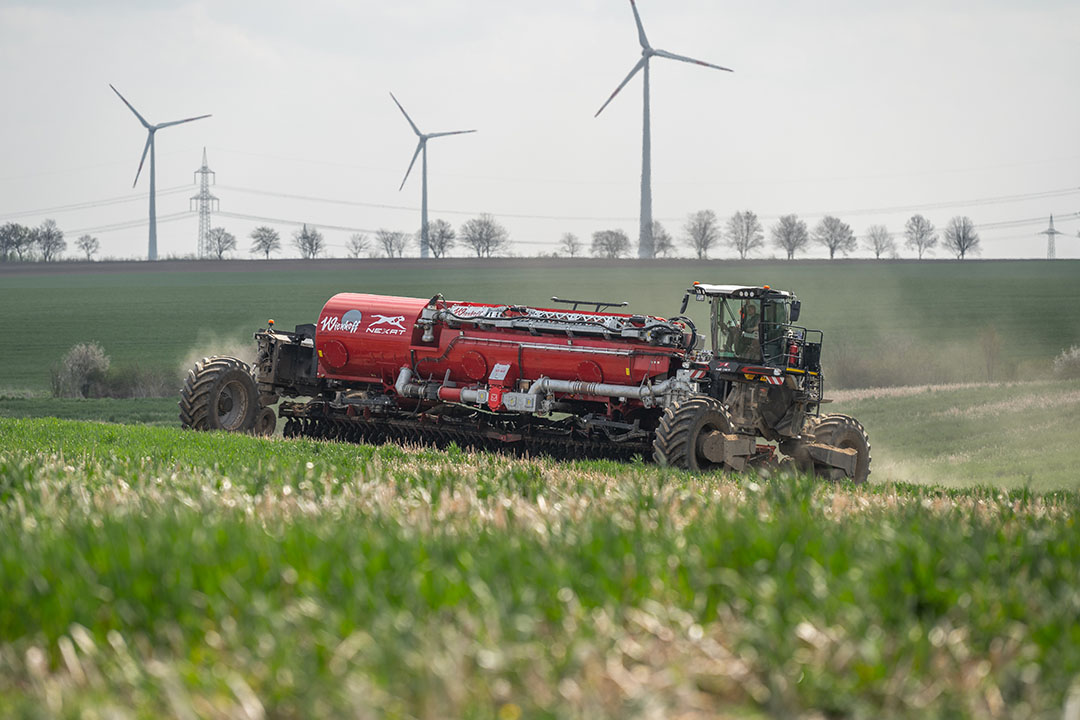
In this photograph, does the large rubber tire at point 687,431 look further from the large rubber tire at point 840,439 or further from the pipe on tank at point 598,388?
the large rubber tire at point 840,439

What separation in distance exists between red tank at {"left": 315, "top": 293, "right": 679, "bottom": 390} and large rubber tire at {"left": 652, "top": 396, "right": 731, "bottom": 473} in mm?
2524

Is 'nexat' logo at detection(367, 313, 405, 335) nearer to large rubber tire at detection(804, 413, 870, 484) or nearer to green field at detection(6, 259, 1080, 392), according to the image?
large rubber tire at detection(804, 413, 870, 484)

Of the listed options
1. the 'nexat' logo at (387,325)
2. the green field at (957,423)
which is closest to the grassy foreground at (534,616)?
the 'nexat' logo at (387,325)

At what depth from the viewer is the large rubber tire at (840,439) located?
2284cm

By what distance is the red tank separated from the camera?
23.4 meters

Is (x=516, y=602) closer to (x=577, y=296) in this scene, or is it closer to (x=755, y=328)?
(x=755, y=328)

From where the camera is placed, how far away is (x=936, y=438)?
3569cm

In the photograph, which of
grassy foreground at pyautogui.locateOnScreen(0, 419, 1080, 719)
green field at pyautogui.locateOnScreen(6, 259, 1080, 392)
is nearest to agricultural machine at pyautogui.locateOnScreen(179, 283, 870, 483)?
grassy foreground at pyautogui.locateOnScreen(0, 419, 1080, 719)

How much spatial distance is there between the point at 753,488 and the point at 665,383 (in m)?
11.4

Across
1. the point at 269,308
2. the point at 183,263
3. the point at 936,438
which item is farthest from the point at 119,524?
the point at 183,263

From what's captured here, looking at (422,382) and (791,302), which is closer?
(791,302)

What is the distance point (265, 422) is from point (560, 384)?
859cm

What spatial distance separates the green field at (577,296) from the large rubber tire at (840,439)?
28000 mm

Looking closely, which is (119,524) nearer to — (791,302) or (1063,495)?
(1063,495)
